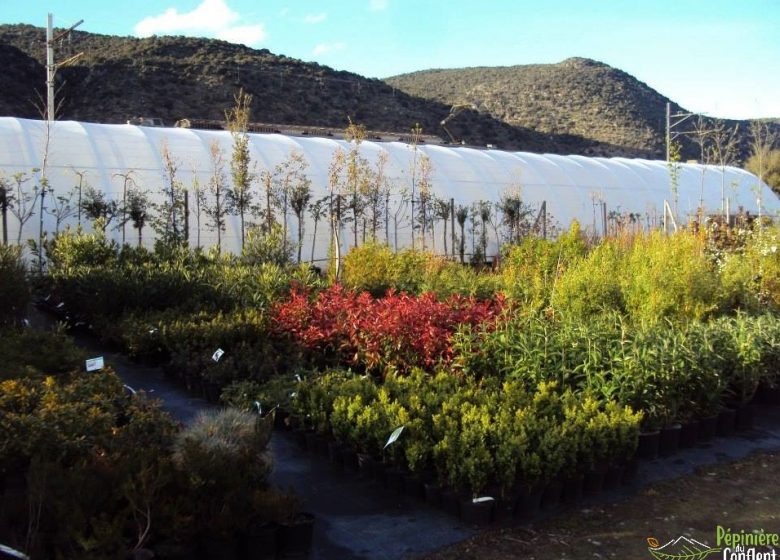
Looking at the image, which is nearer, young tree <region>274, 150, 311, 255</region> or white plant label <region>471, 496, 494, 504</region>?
white plant label <region>471, 496, 494, 504</region>

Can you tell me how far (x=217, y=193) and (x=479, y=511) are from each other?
1099 centimetres

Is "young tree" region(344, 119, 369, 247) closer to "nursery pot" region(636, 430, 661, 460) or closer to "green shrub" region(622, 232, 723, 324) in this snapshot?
"green shrub" region(622, 232, 723, 324)

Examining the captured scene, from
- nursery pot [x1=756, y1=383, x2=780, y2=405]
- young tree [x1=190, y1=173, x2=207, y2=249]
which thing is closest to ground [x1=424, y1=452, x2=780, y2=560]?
nursery pot [x1=756, y1=383, x2=780, y2=405]

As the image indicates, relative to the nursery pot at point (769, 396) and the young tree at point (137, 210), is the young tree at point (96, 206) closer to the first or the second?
the young tree at point (137, 210)

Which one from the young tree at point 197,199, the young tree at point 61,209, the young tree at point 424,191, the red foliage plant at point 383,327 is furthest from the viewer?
the young tree at point 424,191

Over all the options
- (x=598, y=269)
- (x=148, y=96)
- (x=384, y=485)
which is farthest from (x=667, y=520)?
(x=148, y=96)

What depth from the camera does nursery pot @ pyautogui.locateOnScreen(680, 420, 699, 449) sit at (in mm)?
5617

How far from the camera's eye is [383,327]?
6680mm

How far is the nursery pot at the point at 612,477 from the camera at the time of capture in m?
4.75

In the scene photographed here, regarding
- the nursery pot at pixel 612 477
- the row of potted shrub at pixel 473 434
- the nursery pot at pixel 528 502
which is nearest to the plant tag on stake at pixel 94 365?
the row of potted shrub at pixel 473 434

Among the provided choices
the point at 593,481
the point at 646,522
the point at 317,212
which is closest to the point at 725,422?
the point at 593,481

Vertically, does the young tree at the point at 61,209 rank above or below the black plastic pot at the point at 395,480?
above

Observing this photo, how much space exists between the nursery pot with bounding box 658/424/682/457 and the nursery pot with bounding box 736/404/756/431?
0.99m

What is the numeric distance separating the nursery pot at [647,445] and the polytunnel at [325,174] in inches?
287
